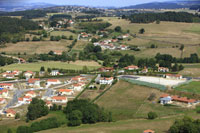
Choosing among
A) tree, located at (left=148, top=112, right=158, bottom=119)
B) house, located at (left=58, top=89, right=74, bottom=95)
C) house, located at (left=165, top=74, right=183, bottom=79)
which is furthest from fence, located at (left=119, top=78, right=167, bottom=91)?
tree, located at (left=148, top=112, right=158, bottom=119)

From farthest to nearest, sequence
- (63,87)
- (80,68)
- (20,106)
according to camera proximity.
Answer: (80,68) → (63,87) → (20,106)

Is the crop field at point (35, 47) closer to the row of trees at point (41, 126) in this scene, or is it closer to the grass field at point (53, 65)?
the grass field at point (53, 65)

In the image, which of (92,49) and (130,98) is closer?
(130,98)

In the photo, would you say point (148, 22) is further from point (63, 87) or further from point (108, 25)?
point (63, 87)

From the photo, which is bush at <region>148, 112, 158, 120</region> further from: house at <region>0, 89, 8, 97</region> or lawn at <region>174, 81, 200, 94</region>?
house at <region>0, 89, 8, 97</region>

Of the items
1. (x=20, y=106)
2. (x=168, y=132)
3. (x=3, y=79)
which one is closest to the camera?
(x=168, y=132)

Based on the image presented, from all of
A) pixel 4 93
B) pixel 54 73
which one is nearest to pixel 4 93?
pixel 4 93

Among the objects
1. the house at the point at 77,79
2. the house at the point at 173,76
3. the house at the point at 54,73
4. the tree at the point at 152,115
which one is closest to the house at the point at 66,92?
the house at the point at 77,79

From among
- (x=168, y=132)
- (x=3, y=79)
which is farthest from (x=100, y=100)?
(x=3, y=79)

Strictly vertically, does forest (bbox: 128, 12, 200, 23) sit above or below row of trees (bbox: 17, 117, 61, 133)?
above
